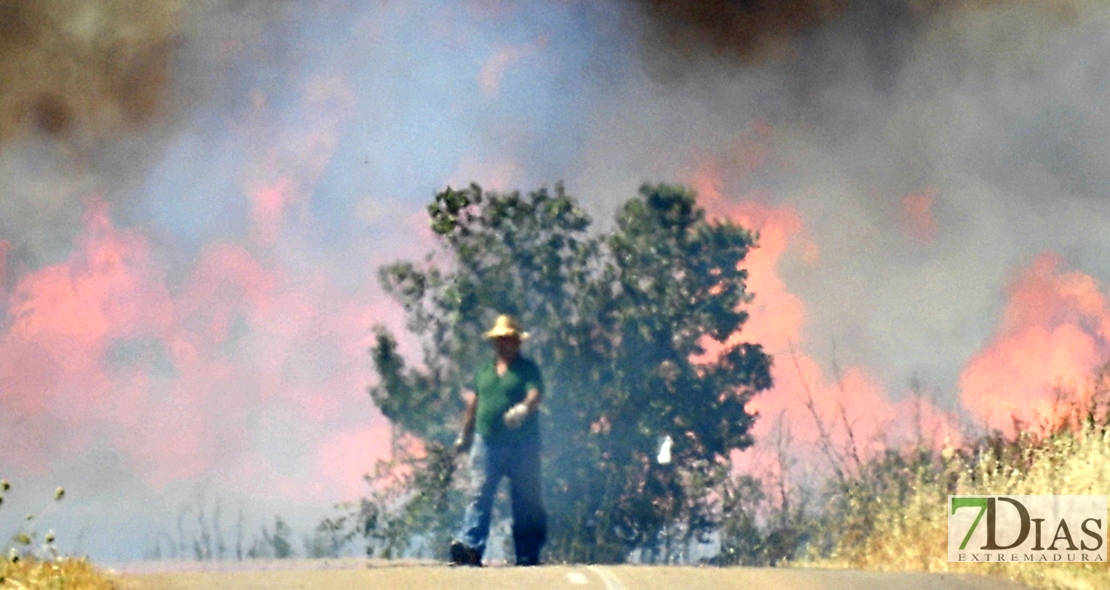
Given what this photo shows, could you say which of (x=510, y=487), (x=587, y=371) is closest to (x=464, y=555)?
(x=510, y=487)

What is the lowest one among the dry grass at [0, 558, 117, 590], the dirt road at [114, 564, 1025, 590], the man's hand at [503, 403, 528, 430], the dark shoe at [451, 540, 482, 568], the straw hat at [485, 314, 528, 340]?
the dry grass at [0, 558, 117, 590]

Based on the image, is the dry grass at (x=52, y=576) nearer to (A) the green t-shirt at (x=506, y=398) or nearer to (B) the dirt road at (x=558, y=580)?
(B) the dirt road at (x=558, y=580)

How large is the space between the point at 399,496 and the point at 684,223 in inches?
247

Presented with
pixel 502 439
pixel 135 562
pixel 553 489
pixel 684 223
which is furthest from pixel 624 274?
pixel 502 439

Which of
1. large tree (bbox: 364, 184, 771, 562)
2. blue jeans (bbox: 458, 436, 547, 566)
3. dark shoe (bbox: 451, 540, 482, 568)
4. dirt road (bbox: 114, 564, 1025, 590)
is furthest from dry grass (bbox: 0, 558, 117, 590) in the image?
large tree (bbox: 364, 184, 771, 562)

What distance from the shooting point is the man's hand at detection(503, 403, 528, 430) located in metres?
14.1

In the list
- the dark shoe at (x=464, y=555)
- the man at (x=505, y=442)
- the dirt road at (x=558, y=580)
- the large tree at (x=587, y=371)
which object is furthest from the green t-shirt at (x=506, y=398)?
the large tree at (x=587, y=371)

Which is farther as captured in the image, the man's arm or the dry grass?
the man's arm

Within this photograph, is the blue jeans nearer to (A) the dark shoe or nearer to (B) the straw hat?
(A) the dark shoe

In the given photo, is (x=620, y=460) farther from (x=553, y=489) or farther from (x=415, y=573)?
(x=415, y=573)

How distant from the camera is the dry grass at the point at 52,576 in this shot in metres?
10.5

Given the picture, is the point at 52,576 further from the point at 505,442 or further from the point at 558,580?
the point at 505,442

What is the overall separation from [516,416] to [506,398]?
0.19 metres

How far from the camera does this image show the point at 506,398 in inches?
559
